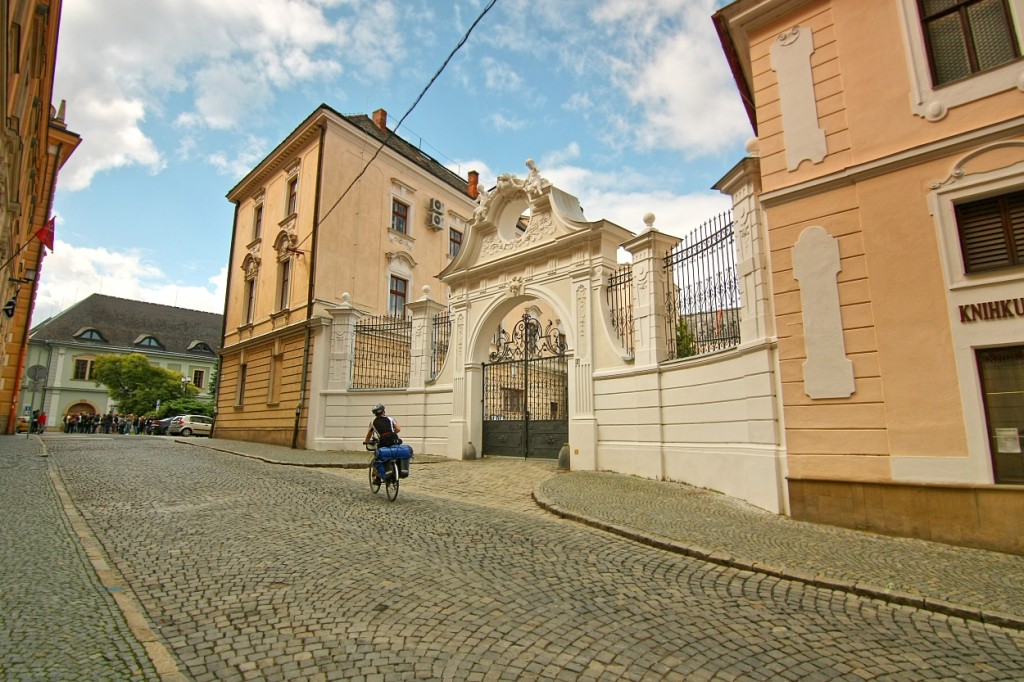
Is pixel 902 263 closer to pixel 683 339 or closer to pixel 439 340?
pixel 683 339

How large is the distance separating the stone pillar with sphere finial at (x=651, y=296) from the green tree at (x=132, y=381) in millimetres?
49152

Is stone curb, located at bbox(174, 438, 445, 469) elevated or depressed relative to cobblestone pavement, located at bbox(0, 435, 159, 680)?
elevated

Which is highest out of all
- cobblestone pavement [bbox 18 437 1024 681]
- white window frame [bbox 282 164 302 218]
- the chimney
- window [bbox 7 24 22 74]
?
the chimney

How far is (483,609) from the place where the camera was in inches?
163

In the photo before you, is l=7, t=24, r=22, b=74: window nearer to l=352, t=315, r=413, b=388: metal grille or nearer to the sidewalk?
l=352, t=315, r=413, b=388: metal grille

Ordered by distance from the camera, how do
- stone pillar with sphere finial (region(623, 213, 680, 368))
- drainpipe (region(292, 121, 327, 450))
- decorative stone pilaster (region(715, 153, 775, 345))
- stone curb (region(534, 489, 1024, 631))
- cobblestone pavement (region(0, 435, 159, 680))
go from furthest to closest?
drainpipe (region(292, 121, 327, 450)) < stone pillar with sphere finial (region(623, 213, 680, 368)) < decorative stone pilaster (region(715, 153, 775, 345)) < stone curb (region(534, 489, 1024, 631)) < cobblestone pavement (region(0, 435, 159, 680))

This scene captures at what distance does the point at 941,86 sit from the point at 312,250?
18.9m

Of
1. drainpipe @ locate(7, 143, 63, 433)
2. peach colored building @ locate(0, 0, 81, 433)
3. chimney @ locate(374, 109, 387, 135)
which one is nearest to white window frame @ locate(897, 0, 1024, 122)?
peach colored building @ locate(0, 0, 81, 433)

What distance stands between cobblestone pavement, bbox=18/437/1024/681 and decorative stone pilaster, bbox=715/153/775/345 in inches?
159

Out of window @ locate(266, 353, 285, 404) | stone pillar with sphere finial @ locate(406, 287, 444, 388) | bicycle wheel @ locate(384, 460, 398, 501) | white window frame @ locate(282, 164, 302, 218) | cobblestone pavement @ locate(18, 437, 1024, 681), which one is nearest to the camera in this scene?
cobblestone pavement @ locate(18, 437, 1024, 681)

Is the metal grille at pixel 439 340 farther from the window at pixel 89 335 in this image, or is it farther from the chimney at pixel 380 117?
the window at pixel 89 335

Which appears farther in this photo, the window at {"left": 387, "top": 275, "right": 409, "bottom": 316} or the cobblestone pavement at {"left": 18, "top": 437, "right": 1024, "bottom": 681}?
the window at {"left": 387, "top": 275, "right": 409, "bottom": 316}

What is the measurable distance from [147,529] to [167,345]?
59.5 m

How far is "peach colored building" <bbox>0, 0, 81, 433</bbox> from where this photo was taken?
32.6 ft
